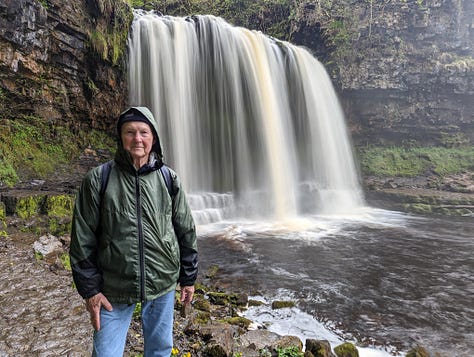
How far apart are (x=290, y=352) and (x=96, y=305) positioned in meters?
2.60

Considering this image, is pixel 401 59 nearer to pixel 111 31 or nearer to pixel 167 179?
pixel 111 31

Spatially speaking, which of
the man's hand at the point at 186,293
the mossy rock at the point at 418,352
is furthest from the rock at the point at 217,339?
the mossy rock at the point at 418,352

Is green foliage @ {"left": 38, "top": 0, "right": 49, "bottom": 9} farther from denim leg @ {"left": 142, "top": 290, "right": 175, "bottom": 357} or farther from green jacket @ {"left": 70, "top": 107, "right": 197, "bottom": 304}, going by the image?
denim leg @ {"left": 142, "top": 290, "right": 175, "bottom": 357}

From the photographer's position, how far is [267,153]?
1642cm

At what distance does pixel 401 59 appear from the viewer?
69.4ft

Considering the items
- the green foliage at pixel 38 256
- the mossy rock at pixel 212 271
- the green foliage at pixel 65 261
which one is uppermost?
the green foliage at pixel 38 256

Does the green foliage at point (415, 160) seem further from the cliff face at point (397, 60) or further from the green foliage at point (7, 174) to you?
the green foliage at point (7, 174)

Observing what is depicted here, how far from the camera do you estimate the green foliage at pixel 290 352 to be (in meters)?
3.48

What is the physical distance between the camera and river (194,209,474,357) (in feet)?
15.3

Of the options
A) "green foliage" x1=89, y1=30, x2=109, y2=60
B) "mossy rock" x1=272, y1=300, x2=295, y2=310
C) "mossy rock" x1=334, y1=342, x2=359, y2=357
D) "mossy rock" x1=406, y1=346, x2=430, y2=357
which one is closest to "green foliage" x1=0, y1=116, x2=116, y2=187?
"green foliage" x1=89, y1=30, x2=109, y2=60

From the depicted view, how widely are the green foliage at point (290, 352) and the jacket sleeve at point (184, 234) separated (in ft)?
6.70

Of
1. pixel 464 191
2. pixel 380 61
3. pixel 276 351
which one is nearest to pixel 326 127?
pixel 380 61

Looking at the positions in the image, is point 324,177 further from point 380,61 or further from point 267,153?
point 380,61

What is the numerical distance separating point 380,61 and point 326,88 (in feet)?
15.4
